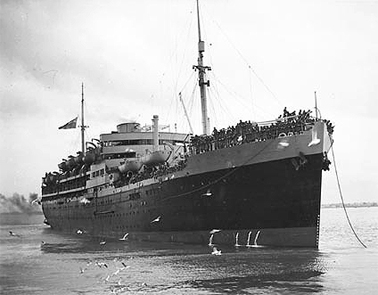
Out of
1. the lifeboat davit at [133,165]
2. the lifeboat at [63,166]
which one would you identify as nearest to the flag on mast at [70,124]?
the lifeboat at [63,166]

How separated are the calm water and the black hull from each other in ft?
3.98

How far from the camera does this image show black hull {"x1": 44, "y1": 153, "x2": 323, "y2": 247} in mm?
24453

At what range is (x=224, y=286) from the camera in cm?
1558

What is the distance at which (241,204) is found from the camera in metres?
25.7

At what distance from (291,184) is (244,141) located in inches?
125

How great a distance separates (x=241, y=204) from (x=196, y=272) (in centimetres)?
789

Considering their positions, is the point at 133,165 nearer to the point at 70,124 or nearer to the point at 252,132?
the point at 252,132

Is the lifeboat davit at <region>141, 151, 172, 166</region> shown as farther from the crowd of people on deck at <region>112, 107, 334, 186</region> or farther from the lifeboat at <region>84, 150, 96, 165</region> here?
the lifeboat at <region>84, 150, 96, 165</region>

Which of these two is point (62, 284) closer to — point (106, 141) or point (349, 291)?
point (349, 291)

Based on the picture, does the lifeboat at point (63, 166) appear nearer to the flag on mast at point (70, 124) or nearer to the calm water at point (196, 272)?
the flag on mast at point (70, 124)

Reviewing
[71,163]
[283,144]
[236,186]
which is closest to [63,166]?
[71,163]

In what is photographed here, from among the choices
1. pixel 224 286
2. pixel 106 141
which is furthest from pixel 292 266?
pixel 106 141

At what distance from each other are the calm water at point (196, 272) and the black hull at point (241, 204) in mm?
1213

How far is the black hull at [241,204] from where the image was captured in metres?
24.5
